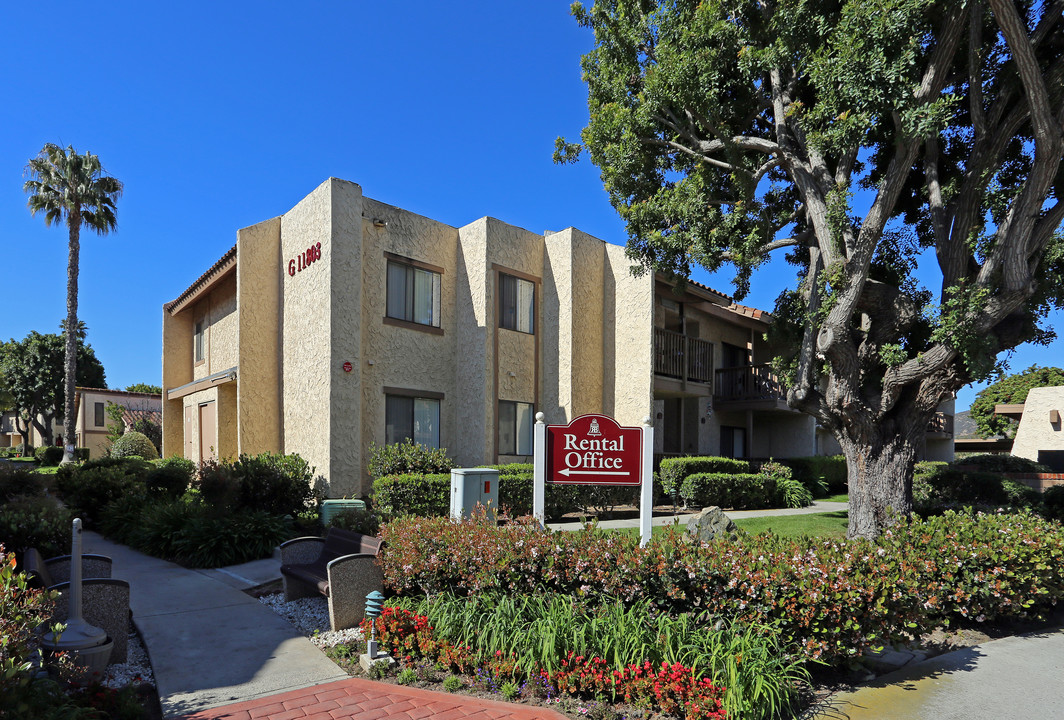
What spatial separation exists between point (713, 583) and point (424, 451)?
9.36 metres

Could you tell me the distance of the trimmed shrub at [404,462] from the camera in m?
12.9

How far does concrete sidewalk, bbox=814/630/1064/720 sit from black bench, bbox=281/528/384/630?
13.9ft

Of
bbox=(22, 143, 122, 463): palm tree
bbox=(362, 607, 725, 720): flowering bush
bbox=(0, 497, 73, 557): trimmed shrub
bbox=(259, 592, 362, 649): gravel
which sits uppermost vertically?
bbox=(22, 143, 122, 463): palm tree

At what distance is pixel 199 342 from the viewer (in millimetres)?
20828

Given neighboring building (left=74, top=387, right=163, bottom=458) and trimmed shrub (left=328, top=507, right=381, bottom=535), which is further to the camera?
neighboring building (left=74, top=387, right=163, bottom=458)

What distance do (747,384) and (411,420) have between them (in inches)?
478

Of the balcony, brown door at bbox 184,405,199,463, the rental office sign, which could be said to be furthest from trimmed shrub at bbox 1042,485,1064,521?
brown door at bbox 184,405,199,463

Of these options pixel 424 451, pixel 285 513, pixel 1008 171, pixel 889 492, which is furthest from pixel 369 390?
Result: pixel 1008 171

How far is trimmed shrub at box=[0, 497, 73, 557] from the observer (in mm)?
7262

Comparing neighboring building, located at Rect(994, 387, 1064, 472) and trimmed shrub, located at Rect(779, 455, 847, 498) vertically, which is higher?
neighboring building, located at Rect(994, 387, 1064, 472)

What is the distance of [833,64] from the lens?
8.10m

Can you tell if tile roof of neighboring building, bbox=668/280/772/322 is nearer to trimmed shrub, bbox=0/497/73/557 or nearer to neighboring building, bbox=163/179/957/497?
neighboring building, bbox=163/179/957/497

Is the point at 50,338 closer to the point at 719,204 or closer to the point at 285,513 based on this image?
the point at 285,513

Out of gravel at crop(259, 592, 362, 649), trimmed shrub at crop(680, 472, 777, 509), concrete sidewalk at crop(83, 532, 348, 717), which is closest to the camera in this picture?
concrete sidewalk at crop(83, 532, 348, 717)
